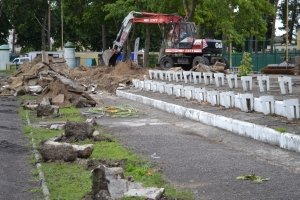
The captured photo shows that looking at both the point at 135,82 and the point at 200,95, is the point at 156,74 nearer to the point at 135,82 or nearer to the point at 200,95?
the point at 135,82

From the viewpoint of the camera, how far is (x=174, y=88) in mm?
24891

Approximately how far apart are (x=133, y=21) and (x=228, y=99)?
75.9 ft

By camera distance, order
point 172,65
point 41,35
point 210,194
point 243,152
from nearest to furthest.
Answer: point 210,194 → point 243,152 → point 172,65 → point 41,35

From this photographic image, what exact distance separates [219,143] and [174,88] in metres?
10.8

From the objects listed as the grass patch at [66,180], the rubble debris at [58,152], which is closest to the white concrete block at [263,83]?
the rubble debris at [58,152]

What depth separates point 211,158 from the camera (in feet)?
38.9

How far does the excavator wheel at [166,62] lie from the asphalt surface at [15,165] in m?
20.9

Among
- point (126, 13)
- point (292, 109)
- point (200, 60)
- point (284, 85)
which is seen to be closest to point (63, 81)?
point (284, 85)

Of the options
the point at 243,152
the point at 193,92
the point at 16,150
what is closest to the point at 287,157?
the point at 243,152

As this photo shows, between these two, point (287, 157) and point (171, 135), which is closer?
point (287, 157)

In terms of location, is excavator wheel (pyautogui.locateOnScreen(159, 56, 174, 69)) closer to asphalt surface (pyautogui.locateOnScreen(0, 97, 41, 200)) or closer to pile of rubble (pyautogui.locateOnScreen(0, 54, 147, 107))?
pile of rubble (pyautogui.locateOnScreen(0, 54, 147, 107))

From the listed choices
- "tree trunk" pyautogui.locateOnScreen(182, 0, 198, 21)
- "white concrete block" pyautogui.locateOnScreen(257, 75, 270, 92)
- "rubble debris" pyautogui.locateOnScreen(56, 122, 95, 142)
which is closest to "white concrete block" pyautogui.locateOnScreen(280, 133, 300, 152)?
"rubble debris" pyautogui.locateOnScreen(56, 122, 95, 142)

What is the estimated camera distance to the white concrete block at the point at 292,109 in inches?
568

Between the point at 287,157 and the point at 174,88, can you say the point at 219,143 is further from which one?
the point at 174,88
